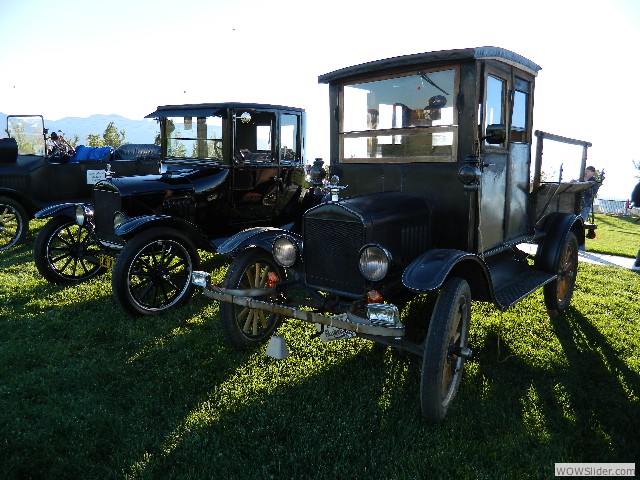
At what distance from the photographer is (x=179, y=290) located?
16.9 ft

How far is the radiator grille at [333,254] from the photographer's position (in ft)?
11.0

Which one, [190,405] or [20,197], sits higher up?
[20,197]

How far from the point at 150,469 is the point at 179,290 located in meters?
2.81

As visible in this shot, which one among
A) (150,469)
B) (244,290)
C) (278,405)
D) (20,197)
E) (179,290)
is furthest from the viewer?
(20,197)

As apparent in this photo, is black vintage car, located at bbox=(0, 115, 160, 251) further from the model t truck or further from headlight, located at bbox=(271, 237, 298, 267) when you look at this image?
headlight, located at bbox=(271, 237, 298, 267)

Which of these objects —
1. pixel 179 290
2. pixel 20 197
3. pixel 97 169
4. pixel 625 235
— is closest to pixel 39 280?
pixel 179 290

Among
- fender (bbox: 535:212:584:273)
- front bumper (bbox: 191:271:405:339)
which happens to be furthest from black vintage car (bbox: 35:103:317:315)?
fender (bbox: 535:212:584:273)

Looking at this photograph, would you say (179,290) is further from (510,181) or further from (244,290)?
(510,181)

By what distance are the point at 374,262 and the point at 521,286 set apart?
5.74 ft

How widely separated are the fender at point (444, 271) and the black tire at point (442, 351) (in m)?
0.14

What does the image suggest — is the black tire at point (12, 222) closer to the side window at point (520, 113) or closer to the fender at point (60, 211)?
the fender at point (60, 211)

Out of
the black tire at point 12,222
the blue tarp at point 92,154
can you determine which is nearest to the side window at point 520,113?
the blue tarp at point 92,154

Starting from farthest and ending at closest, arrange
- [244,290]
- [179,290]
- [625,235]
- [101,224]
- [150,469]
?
1. [625,235]
2. [101,224]
3. [179,290]
4. [244,290]
5. [150,469]

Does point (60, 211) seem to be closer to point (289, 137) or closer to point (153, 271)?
point (153, 271)
